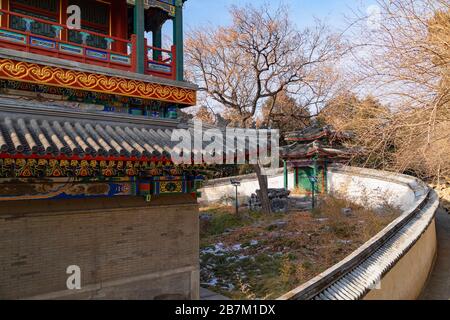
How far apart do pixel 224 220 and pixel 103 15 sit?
13.3 meters

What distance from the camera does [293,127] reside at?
32.2 metres

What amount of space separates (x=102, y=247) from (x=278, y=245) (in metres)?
8.51

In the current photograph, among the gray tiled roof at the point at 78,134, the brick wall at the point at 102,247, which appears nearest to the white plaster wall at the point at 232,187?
the brick wall at the point at 102,247

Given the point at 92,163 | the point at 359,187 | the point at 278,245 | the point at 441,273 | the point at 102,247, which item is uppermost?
the point at 92,163

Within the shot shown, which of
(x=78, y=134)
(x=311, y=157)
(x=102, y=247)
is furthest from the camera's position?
(x=311, y=157)

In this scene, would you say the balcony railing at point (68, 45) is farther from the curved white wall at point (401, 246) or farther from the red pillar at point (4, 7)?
the curved white wall at point (401, 246)

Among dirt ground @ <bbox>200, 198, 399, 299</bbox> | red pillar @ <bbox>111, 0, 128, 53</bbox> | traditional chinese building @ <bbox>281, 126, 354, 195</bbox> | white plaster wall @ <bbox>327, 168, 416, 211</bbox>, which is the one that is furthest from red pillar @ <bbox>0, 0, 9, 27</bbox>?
traditional chinese building @ <bbox>281, 126, 354, 195</bbox>

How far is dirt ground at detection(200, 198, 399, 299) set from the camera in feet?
33.4

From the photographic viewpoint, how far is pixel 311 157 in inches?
970

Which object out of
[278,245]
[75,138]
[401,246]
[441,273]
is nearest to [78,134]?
[75,138]

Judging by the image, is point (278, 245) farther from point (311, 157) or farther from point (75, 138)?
point (311, 157)

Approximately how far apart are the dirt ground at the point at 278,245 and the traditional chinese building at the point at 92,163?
11.5 ft

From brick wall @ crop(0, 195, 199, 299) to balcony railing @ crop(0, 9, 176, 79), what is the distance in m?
2.68

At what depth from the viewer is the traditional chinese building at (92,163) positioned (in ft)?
17.7
